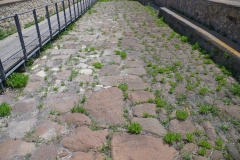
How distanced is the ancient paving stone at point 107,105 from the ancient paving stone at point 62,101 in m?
0.27

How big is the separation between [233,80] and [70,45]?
4572mm

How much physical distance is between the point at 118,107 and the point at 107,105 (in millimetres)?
190

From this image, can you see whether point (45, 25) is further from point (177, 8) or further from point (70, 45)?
point (177, 8)

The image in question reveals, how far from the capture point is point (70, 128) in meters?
2.93

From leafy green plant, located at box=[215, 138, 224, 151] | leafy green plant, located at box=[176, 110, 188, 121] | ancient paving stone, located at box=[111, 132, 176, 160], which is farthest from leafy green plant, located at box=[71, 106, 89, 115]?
leafy green plant, located at box=[215, 138, 224, 151]

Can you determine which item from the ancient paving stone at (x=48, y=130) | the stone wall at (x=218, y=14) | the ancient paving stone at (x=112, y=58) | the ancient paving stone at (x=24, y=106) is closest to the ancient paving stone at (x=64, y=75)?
the ancient paving stone at (x=24, y=106)

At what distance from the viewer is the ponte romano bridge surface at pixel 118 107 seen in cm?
259

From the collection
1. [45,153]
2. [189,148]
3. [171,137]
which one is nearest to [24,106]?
[45,153]

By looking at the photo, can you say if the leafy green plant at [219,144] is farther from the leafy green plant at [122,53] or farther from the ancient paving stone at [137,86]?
the leafy green plant at [122,53]

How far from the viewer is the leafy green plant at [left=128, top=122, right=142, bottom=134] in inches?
113

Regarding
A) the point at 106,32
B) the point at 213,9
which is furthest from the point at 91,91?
the point at 213,9

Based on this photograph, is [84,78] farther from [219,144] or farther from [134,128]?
[219,144]

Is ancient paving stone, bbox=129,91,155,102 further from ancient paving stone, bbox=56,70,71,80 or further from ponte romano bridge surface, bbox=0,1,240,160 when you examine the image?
ancient paving stone, bbox=56,70,71,80

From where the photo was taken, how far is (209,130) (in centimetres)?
291
